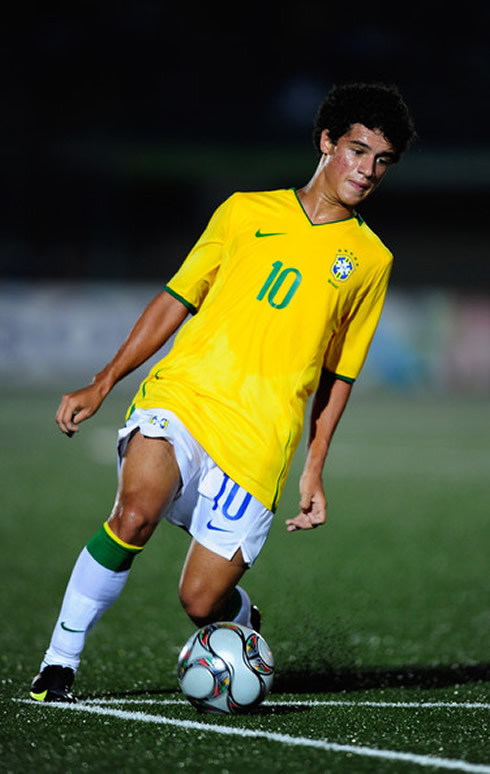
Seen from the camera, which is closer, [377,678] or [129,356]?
[129,356]

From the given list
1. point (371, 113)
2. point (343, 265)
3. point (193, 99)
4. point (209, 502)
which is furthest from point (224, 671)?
point (193, 99)

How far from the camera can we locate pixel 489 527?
8875mm

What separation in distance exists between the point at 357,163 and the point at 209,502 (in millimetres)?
1286

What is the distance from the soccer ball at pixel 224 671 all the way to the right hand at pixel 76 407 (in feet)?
2.80

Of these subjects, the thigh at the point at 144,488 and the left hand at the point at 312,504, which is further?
the left hand at the point at 312,504

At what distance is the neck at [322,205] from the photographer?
3984mm

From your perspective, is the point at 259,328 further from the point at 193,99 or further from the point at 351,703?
the point at 193,99

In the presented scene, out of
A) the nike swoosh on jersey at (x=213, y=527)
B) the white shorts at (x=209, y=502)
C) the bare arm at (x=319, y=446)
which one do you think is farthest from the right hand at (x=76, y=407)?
the bare arm at (x=319, y=446)

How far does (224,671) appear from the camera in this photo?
374 cm

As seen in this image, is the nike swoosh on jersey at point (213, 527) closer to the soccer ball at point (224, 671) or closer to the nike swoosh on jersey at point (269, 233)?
the soccer ball at point (224, 671)

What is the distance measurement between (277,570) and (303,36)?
26.0 meters

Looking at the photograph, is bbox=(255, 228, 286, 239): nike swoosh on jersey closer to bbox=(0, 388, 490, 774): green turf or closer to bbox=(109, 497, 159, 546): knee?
bbox=(109, 497, 159, 546): knee

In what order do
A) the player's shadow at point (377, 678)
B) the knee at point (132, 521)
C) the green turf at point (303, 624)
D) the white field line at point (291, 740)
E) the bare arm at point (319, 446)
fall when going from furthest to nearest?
the player's shadow at point (377, 678), the bare arm at point (319, 446), the knee at point (132, 521), the green turf at point (303, 624), the white field line at point (291, 740)

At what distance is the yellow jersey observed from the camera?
12.7 feet
